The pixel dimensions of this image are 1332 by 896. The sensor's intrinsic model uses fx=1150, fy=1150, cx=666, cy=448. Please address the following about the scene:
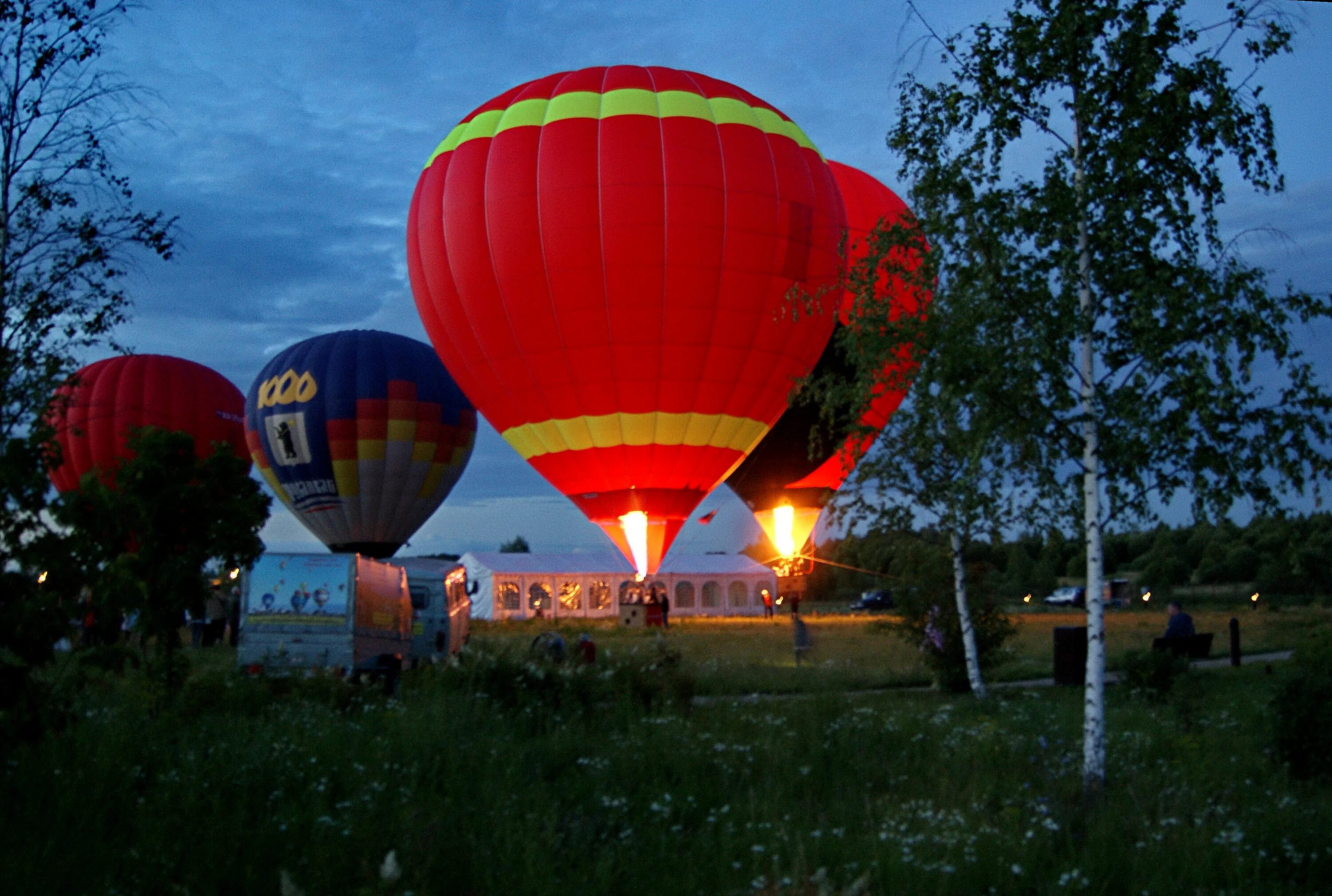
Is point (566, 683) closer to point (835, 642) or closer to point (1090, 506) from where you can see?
point (1090, 506)

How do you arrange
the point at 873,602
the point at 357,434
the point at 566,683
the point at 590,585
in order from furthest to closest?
1. the point at 873,602
2. the point at 590,585
3. the point at 357,434
4. the point at 566,683

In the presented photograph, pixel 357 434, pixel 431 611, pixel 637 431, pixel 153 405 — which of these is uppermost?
pixel 153 405

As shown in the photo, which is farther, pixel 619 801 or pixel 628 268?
pixel 628 268

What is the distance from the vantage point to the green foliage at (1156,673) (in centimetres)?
1340

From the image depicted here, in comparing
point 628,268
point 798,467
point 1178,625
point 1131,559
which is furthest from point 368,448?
point 1131,559

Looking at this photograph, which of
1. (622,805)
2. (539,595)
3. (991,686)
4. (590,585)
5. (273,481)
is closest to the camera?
(622,805)

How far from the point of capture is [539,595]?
42.8m

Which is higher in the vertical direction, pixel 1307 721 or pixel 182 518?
pixel 182 518

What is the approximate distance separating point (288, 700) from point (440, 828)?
508 cm

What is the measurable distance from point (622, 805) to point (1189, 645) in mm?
13074

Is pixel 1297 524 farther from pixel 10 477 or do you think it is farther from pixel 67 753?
pixel 67 753

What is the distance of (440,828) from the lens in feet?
22.1

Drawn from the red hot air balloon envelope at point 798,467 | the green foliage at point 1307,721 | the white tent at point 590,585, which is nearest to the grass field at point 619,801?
the green foliage at point 1307,721

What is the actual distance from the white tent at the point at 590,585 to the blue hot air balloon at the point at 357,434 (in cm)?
554
